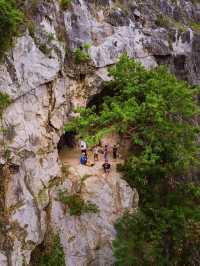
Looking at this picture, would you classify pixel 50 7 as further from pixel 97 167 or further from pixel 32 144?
pixel 97 167

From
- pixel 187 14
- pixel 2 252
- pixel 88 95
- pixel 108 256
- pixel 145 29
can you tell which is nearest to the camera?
pixel 2 252

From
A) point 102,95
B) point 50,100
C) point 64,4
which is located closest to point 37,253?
point 50,100

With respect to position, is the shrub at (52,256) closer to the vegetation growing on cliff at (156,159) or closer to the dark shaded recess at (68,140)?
the vegetation growing on cliff at (156,159)

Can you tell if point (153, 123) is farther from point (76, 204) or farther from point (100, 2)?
point (100, 2)

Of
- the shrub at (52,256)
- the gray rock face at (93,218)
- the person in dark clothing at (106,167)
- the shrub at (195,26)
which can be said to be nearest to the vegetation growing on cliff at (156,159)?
the gray rock face at (93,218)

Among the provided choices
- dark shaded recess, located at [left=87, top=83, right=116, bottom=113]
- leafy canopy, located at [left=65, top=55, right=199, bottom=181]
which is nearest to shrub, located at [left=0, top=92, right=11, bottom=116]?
leafy canopy, located at [left=65, top=55, right=199, bottom=181]

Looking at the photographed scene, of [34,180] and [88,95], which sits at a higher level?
[88,95]

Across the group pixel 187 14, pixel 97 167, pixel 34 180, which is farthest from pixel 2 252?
pixel 187 14
